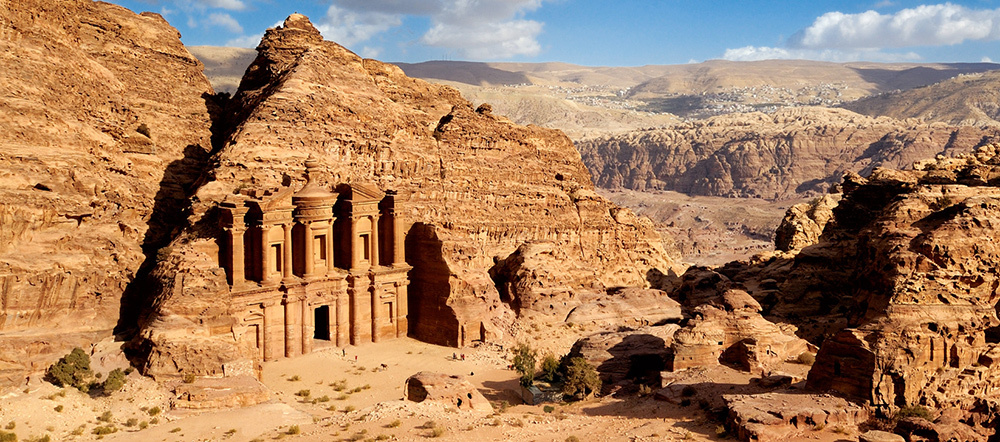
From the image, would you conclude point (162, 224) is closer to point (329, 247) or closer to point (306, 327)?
point (329, 247)

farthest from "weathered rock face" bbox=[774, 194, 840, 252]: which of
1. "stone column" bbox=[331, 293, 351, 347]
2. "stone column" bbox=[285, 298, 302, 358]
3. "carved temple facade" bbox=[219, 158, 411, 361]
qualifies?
"stone column" bbox=[285, 298, 302, 358]

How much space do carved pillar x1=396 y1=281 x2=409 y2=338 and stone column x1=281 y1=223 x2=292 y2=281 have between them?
5197 millimetres

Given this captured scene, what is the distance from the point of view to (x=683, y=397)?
1049 inches

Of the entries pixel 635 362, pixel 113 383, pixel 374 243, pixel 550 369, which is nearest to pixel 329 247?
pixel 374 243

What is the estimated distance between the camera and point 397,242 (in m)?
38.9

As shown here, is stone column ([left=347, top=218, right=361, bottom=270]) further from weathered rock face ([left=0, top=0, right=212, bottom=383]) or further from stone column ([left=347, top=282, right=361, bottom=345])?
weathered rock face ([left=0, top=0, right=212, bottom=383])

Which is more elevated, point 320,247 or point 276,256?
point 320,247

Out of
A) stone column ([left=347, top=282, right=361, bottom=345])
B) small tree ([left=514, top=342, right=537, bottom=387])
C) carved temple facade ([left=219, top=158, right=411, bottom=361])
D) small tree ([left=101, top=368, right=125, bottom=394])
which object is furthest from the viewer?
stone column ([left=347, top=282, right=361, bottom=345])

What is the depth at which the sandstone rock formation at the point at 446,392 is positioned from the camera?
27.2m

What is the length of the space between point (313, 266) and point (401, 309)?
470cm

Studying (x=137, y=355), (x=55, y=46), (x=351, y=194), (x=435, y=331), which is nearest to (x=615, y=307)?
(x=435, y=331)

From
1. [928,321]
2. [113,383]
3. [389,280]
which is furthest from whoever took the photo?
[389,280]

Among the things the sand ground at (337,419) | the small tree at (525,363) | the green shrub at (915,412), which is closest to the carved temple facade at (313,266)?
the sand ground at (337,419)

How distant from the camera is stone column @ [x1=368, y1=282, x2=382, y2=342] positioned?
3806cm
